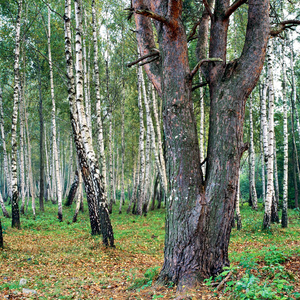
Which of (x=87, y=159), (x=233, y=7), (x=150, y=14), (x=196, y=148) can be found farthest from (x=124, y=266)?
(x=233, y=7)

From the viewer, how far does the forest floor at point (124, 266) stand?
3756 mm

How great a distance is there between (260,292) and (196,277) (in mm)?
1164

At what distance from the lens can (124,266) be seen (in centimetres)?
682

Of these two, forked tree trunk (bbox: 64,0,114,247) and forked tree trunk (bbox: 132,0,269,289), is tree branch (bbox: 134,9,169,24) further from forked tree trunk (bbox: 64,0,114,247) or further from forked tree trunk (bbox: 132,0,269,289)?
forked tree trunk (bbox: 64,0,114,247)

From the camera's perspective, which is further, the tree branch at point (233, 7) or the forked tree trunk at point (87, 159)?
the forked tree trunk at point (87, 159)

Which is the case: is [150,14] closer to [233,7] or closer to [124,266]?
Answer: [233,7]

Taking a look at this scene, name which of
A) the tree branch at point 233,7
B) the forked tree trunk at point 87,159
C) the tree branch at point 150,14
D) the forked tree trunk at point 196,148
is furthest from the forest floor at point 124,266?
the tree branch at point 233,7

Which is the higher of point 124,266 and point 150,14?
point 150,14

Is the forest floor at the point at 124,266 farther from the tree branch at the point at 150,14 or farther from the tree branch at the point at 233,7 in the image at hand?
the tree branch at the point at 233,7

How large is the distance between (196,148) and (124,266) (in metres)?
4.07

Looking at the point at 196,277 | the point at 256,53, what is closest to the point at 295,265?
the point at 196,277

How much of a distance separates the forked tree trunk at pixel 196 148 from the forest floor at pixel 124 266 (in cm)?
39

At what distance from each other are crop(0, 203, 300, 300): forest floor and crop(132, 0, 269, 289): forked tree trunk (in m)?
0.39

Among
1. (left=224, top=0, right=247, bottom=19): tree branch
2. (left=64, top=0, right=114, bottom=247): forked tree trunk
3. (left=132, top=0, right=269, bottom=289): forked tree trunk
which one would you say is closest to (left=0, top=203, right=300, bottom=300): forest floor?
(left=132, top=0, right=269, bottom=289): forked tree trunk
